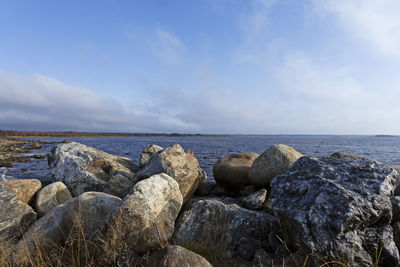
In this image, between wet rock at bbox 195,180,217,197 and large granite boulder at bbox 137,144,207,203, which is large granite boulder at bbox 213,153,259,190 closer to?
wet rock at bbox 195,180,217,197

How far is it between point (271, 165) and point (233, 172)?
170 cm

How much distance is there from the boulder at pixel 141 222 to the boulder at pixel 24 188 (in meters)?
4.42

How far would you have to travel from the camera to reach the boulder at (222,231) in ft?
13.0

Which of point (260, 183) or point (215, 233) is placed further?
point (260, 183)

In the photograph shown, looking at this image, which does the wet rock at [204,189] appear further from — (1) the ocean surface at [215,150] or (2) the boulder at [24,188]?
(2) the boulder at [24,188]

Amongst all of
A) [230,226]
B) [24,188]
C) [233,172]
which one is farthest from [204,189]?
[24,188]

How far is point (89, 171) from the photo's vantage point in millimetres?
7238

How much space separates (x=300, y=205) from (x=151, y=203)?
2.78 meters

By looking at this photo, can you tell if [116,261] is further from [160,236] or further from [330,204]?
[330,204]

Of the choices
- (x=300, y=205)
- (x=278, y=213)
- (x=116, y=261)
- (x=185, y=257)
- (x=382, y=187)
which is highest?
(x=382, y=187)

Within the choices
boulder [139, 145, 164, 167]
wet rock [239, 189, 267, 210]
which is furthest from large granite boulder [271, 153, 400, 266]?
boulder [139, 145, 164, 167]

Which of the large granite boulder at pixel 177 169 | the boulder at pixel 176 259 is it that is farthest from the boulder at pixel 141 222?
the large granite boulder at pixel 177 169

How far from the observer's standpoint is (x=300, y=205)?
11.7 feet

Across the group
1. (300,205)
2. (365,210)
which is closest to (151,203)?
(300,205)
